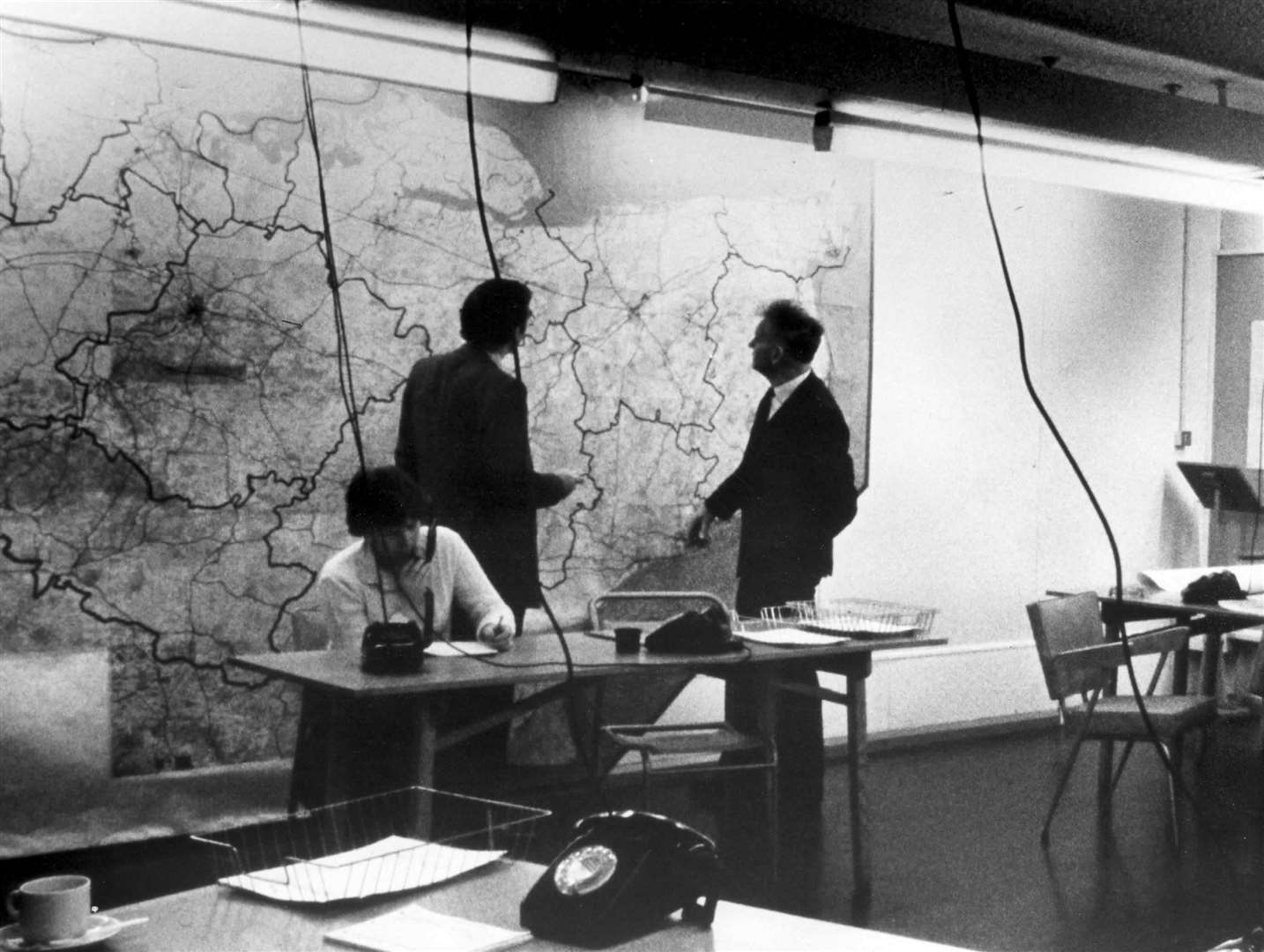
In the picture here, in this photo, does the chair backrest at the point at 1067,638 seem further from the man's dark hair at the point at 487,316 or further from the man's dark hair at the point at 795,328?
the man's dark hair at the point at 487,316

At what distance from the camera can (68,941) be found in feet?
5.24

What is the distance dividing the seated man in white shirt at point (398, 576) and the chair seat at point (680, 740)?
0.48 metres

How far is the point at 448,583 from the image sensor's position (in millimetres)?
4230

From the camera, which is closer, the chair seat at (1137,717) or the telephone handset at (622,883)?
the telephone handset at (622,883)

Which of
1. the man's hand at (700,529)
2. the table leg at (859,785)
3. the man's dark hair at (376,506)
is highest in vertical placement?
the man's dark hair at (376,506)

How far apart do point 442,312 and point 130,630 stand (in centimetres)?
145

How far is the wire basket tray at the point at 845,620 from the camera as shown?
432cm

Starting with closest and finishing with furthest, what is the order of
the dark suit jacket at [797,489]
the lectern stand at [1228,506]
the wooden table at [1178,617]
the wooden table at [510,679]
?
the wooden table at [510,679], the wooden table at [1178,617], the dark suit jacket at [797,489], the lectern stand at [1228,506]

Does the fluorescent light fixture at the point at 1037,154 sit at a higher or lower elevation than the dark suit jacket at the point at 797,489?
higher

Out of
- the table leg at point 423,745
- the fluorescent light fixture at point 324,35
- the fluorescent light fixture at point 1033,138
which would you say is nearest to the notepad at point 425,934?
the fluorescent light fixture at point 324,35

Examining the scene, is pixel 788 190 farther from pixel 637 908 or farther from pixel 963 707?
pixel 637 908

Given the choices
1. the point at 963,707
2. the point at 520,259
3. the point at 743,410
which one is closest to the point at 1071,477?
A: the point at 963,707

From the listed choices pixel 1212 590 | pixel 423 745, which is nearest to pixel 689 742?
pixel 423 745

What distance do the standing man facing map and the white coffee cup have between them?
3.20 m
